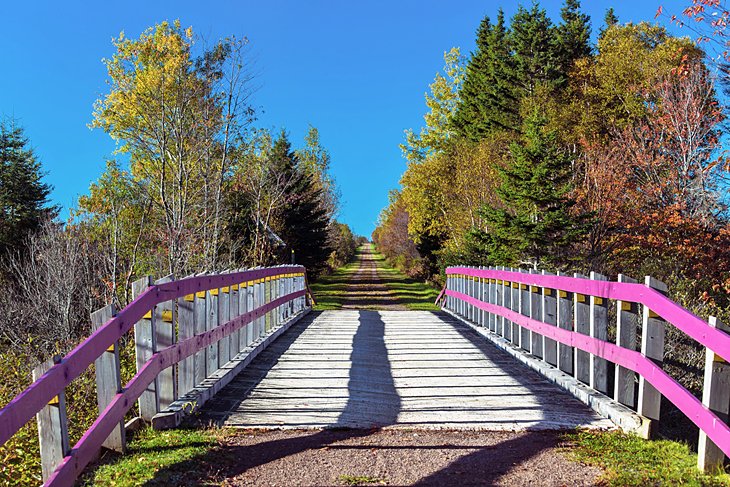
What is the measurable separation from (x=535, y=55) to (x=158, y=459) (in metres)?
37.8

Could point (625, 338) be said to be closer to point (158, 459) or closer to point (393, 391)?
point (393, 391)

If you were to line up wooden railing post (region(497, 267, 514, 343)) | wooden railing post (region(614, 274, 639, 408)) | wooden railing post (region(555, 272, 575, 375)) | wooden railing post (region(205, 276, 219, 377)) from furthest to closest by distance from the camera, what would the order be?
wooden railing post (region(497, 267, 514, 343)) → wooden railing post (region(555, 272, 575, 375)) → wooden railing post (region(205, 276, 219, 377)) → wooden railing post (region(614, 274, 639, 408))

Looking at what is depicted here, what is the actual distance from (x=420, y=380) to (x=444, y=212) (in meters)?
30.4

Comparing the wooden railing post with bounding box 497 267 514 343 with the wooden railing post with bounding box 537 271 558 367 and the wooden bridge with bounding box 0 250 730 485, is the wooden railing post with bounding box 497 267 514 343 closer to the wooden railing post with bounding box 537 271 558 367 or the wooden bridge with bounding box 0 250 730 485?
the wooden bridge with bounding box 0 250 730 485

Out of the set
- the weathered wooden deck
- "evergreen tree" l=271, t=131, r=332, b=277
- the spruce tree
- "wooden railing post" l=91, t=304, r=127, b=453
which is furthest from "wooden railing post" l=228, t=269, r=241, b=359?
the spruce tree

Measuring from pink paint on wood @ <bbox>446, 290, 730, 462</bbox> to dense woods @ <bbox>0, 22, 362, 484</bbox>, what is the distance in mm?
4601

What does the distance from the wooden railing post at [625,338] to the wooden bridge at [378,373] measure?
0.04 feet

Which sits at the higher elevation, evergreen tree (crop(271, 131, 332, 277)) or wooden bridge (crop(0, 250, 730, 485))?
evergreen tree (crop(271, 131, 332, 277))

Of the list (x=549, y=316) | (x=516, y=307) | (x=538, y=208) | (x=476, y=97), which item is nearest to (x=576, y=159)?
(x=538, y=208)

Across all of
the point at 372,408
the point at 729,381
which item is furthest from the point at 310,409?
the point at 729,381

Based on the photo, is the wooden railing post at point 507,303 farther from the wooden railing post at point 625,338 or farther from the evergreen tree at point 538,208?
the evergreen tree at point 538,208

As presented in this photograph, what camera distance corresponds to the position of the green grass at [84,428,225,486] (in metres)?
3.92

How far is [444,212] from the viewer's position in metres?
37.1

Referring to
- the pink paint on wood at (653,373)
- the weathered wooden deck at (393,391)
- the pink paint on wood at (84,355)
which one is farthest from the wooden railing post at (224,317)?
the pink paint on wood at (653,373)
